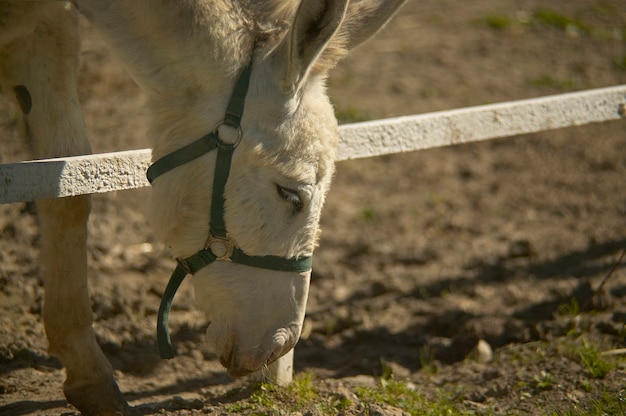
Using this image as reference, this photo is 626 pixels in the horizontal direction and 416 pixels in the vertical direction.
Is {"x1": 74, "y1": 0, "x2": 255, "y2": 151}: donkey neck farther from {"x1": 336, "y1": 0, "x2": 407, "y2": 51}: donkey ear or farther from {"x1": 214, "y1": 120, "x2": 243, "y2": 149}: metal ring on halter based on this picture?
{"x1": 336, "y1": 0, "x2": 407, "y2": 51}: donkey ear

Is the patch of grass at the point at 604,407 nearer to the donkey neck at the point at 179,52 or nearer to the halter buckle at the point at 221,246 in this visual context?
the halter buckle at the point at 221,246

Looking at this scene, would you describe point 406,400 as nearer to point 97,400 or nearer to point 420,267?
point 97,400

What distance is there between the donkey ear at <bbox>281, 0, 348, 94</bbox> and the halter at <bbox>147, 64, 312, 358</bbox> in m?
0.18

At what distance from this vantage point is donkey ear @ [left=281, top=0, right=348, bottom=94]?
7.09 feet

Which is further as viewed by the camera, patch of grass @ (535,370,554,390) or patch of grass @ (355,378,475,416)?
patch of grass @ (535,370,554,390)

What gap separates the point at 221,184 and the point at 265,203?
0.16 m

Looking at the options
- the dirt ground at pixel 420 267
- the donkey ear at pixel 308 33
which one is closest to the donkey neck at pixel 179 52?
the donkey ear at pixel 308 33

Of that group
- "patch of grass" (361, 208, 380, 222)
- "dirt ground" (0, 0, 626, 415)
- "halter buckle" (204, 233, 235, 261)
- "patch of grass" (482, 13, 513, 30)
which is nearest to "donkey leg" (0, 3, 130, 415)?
"dirt ground" (0, 0, 626, 415)

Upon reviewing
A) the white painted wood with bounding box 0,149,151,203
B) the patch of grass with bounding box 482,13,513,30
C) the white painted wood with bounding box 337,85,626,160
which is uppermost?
the white painted wood with bounding box 0,149,151,203

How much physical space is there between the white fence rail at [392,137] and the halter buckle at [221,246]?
498 millimetres

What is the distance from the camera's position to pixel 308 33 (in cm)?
224

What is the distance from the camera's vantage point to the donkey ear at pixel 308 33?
2.16 metres

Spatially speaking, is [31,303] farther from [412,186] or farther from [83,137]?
[412,186]

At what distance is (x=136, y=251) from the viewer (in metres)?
4.45
